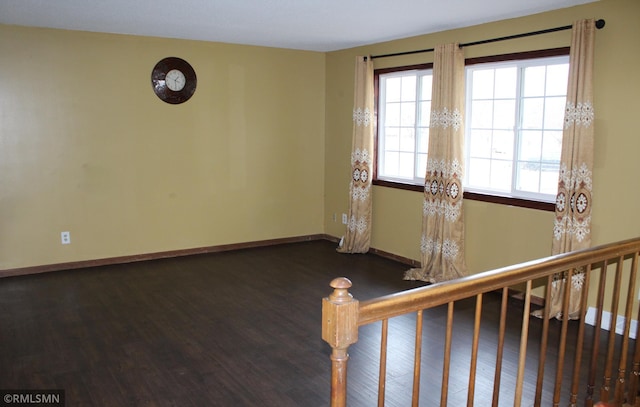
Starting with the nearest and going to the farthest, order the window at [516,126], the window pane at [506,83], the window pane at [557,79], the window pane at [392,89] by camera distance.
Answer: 1. the window pane at [557,79]
2. the window at [516,126]
3. the window pane at [506,83]
4. the window pane at [392,89]

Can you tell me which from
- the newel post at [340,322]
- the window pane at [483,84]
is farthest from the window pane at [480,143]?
Result: the newel post at [340,322]

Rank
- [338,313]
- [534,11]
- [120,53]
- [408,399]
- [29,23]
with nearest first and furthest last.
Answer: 1. [338,313]
2. [408,399]
3. [534,11]
4. [29,23]
5. [120,53]

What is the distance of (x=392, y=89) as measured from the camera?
18.7ft

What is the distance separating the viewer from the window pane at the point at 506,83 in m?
4.43

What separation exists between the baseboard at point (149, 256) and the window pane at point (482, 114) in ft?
8.54

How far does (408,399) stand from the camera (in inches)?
112

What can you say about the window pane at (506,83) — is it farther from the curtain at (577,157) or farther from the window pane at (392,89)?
the window pane at (392,89)

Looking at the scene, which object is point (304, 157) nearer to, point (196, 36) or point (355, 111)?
point (355, 111)

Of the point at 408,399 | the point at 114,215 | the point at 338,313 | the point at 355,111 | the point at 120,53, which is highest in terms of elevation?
the point at 120,53

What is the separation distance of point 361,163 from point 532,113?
204 centimetres

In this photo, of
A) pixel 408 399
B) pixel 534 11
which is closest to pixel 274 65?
pixel 534 11

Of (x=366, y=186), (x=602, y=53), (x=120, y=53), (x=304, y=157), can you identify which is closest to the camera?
(x=602, y=53)

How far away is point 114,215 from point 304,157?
7.74ft

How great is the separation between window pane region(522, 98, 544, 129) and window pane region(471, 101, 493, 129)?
34cm
